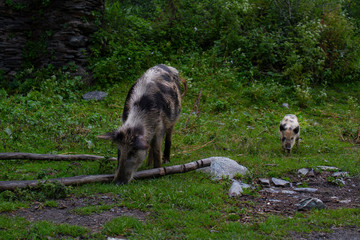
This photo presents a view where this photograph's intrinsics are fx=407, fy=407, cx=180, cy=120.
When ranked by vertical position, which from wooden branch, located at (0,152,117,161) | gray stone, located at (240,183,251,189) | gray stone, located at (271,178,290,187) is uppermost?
gray stone, located at (240,183,251,189)

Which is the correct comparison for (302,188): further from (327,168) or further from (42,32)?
(42,32)

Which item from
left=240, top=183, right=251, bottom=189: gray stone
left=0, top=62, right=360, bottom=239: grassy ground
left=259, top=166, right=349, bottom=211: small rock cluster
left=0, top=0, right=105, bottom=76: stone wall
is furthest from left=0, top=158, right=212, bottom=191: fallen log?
left=0, top=0, right=105, bottom=76: stone wall

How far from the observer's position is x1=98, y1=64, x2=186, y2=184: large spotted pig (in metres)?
7.22

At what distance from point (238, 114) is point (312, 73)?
4.31 meters

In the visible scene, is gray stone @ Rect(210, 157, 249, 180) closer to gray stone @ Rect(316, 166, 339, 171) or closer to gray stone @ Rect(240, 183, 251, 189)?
gray stone @ Rect(240, 183, 251, 189)

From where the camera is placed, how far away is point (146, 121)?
7727mm

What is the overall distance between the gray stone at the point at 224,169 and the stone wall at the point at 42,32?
8461mm

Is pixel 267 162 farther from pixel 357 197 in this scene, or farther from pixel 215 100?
pixel 215 100

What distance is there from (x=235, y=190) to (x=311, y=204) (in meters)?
1.31

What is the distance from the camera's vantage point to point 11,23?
14.6 m

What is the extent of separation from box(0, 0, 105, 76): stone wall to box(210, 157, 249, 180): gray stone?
27.8 feet

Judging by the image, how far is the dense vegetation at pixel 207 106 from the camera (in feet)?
20.0

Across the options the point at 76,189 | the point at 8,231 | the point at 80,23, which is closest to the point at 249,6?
the point at 80,23

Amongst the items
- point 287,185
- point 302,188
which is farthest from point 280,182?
point 302,188
